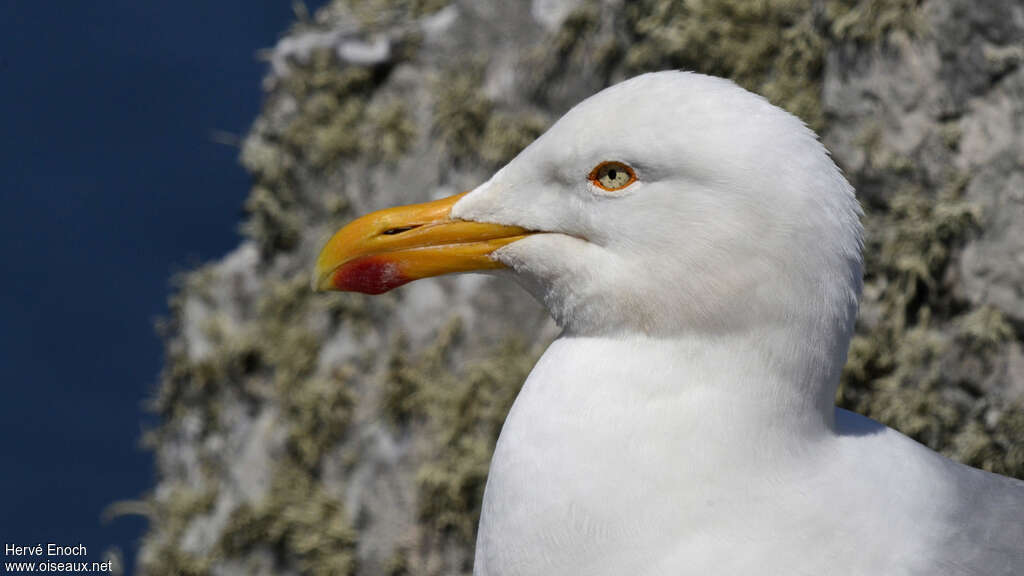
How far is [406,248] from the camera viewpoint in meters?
1.85

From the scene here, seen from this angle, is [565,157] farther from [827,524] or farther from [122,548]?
[122,548]

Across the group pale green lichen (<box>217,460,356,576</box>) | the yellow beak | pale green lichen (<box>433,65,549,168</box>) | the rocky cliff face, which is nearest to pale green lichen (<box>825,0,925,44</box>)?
the rocky cliff face

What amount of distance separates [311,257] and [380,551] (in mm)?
1141

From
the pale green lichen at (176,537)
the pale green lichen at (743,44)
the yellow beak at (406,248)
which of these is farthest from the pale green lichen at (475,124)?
the yellow beak at (406,248)

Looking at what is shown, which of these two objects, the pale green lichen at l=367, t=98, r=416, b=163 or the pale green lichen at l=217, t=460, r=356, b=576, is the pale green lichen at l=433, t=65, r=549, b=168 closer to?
the pale green lichen at l=367, t=98, r=416, b=163

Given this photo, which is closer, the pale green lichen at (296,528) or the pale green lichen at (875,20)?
the pale green lichen at (875,20)

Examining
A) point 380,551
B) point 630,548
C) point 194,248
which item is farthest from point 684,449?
point 194,248

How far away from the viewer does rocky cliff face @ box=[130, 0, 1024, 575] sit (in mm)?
2869

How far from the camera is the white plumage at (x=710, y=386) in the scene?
1534 mm

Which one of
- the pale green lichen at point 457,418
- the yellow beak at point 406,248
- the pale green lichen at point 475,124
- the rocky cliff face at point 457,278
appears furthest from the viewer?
the pale green lichen at point 475,124

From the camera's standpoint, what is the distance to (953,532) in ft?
5.33

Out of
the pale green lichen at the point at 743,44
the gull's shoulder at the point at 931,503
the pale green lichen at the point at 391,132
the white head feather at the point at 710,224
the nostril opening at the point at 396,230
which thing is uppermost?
the pale green lichen at the point at 391,132

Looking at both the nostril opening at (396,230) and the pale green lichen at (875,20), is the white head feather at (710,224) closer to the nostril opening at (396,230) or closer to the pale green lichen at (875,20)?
the nostril opening at (396,230)

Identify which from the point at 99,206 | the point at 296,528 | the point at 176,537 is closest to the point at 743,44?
the point at 296,528
